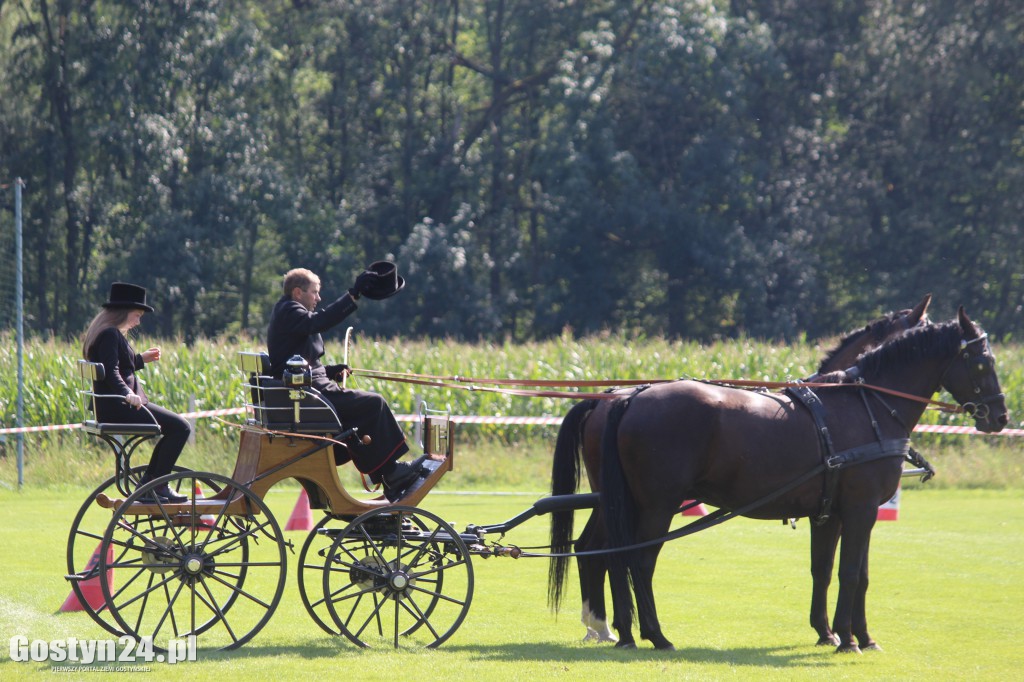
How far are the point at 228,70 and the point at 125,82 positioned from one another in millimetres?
2742

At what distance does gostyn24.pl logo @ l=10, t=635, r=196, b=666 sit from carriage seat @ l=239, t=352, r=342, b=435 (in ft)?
4.33

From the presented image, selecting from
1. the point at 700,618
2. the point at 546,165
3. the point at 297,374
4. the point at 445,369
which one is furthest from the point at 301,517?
the point at 546,165

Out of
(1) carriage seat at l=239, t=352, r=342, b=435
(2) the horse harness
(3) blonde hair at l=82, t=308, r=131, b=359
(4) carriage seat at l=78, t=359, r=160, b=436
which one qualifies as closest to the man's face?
(1) carriage seat at l=239, t=352, r=342, b=435

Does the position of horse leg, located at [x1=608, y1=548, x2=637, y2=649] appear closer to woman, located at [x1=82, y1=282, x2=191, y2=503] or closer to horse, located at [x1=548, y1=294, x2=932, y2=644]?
horse, located at [x1=548, y1=294, x2=932, y2=644]

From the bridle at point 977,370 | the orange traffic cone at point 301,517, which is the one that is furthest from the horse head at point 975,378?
the orange traffic cone at point 301,517

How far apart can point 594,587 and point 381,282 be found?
2387mm

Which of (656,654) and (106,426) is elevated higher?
(106,426)

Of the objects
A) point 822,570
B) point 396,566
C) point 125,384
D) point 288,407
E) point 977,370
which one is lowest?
point 822,570

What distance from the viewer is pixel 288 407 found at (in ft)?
25.2

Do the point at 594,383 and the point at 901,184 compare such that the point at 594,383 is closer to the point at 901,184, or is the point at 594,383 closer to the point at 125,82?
the point at 125,82

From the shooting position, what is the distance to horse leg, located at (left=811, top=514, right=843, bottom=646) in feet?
27.3

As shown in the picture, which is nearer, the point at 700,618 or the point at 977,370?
the point at 977,370

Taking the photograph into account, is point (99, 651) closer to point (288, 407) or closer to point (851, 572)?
point (288, 407)

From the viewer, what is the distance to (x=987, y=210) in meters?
37.9
